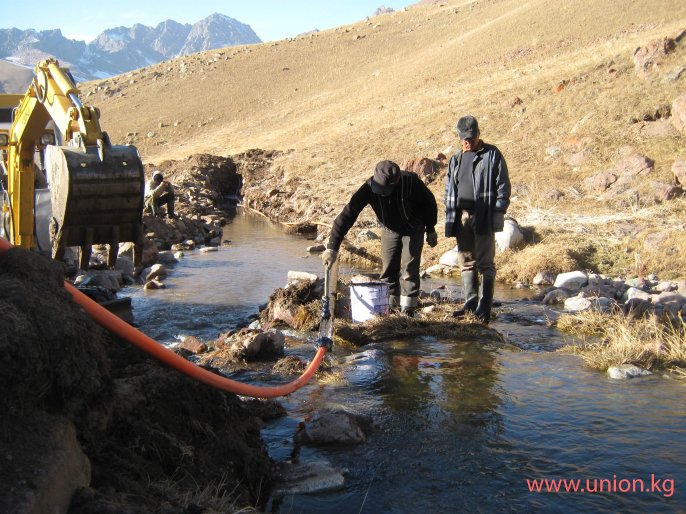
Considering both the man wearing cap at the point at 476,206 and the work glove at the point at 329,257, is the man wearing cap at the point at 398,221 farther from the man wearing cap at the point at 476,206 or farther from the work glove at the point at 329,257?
the man wearing cap at the point at 476,206

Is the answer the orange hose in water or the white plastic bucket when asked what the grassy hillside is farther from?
the orange hose in water

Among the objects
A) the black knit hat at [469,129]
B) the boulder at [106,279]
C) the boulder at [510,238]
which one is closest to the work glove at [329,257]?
the black knit hat at [469,129]

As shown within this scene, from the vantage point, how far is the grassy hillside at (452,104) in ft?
42.2

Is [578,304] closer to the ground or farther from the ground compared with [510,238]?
closer to the ground

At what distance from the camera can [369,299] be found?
273 inches

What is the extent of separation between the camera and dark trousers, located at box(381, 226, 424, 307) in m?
7.11

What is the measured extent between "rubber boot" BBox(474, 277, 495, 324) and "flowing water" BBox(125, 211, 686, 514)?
35 centimetres

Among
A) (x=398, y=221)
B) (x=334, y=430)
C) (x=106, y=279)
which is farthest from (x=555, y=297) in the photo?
(x=106, y=279)

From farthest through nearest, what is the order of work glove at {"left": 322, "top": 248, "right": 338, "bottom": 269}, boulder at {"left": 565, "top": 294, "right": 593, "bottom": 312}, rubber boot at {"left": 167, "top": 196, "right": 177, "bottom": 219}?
rubber boot at {"left": 167, "top": 196, "right": 177, "bottom": 219} → boulder at {"left": 565, "top": 294, "right": 593, "bottom": 312} → work glove at {"left": 322, "top": 248, "right": 338, "bottom": 269}

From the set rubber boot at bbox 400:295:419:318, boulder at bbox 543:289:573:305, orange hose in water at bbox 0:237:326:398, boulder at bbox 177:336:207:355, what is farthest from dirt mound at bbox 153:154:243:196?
orange hose in water at bbox 0:237:326:398

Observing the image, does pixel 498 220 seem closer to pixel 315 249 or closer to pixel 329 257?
pixel 329 257

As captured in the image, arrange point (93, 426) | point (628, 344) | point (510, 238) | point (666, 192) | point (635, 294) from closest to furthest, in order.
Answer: point (93, 426)
point (628, 344)
point (635, 294)
point (510, 238)
point (666, 192)

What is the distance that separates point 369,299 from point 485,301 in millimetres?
1213

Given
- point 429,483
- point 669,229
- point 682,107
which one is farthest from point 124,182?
point 682,107
